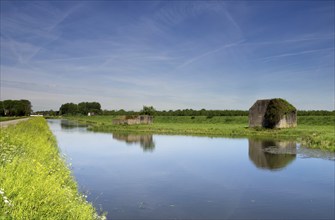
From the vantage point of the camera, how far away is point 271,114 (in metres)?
58.3

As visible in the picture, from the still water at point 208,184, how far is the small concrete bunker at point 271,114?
90.2 feet

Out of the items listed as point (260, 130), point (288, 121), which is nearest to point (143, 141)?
point (260, 130)

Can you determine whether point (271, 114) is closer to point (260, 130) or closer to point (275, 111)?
point (275, 111)

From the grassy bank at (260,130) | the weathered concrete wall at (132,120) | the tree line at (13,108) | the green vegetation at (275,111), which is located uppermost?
the tree line at (13,108)

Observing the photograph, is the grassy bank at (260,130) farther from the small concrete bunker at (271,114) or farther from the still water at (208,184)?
the still water at (208,184)

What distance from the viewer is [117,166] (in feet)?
79.8

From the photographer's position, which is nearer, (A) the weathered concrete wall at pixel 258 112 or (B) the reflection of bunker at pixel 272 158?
(B) the reflection of bunker at pixel 272 158

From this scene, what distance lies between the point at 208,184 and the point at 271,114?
42.3 meters

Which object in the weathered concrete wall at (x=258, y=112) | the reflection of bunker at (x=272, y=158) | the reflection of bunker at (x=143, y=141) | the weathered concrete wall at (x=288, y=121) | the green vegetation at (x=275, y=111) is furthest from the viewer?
the weathered concrete wall at (x=258, y=112)

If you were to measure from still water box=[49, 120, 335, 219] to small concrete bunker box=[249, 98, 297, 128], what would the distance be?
27500mm

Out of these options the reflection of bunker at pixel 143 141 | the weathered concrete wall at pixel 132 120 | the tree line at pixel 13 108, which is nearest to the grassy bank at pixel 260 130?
the weathered concrete wall at pixel 132 120

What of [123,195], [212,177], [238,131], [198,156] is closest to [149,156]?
[198,156]

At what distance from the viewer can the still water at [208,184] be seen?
13.8 meters

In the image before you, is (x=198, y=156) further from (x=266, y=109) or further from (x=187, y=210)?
(x=266, y=109)
